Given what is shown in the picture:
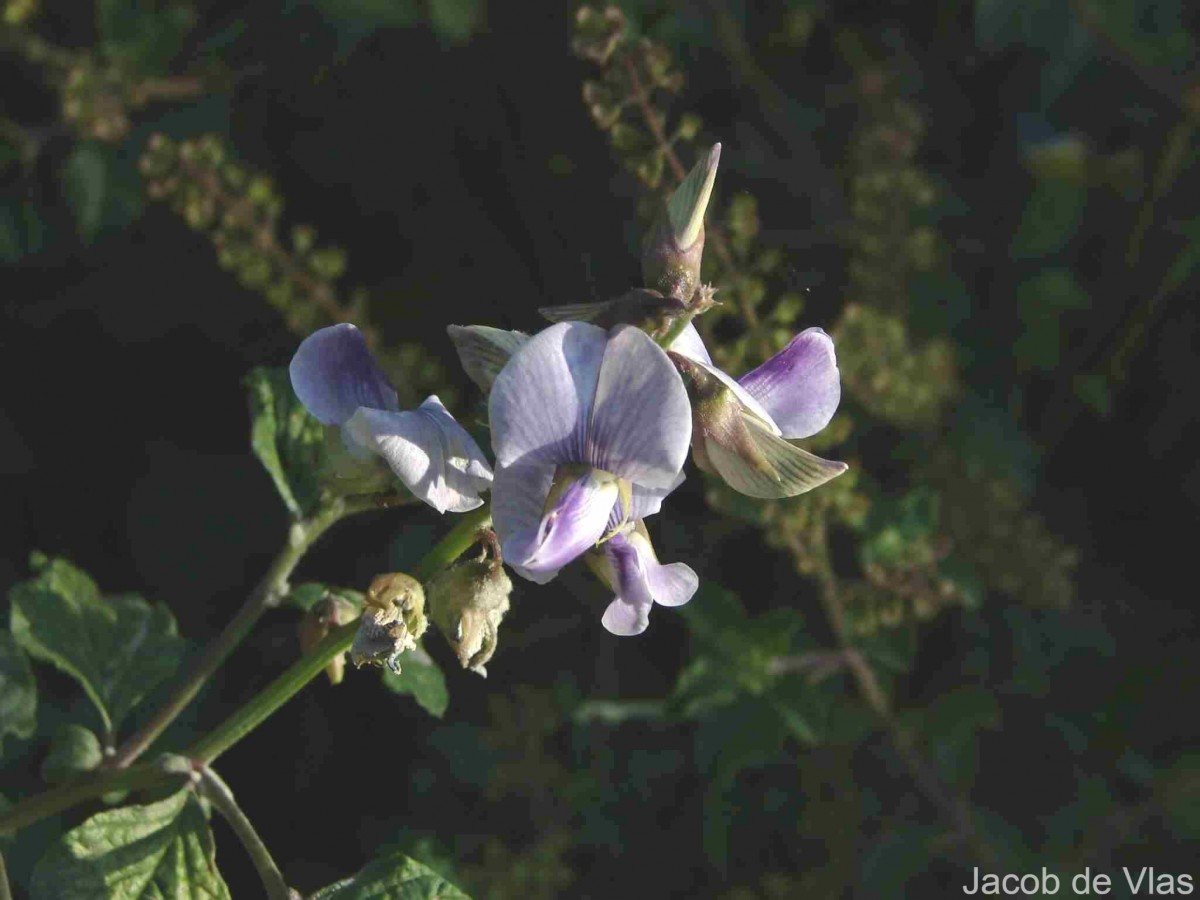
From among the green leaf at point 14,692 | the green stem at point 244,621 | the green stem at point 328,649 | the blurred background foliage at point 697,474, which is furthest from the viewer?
the blurred background foliage at point 697,474

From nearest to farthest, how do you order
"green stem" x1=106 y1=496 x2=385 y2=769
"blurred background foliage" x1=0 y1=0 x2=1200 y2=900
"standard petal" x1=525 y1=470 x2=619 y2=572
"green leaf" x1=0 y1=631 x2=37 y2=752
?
"standard petal" x1=525 y1=470 x2=619 y2=572 → "green stem" x1=106 y1=496 x2=385 y2=769 → "green leaf" x1=0 y1=631 x2=37 y2=752 → "blurred background foliage" x1=0 y1=0 x2=1200 y2=900

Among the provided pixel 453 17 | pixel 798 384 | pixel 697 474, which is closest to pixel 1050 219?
pixel 697 474

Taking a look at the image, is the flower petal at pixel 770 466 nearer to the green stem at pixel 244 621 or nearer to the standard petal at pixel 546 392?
the standard petal at pixel 546 392

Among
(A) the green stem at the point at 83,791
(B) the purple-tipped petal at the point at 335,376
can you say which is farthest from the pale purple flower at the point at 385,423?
(A) the green stem at the point at 83,791

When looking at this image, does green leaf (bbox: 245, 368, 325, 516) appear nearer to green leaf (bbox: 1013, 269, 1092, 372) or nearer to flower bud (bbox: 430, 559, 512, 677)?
flower bud (bbox: 430, 559, 512, 677)

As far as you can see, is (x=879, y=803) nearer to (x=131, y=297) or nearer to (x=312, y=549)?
(x=312, y=549)

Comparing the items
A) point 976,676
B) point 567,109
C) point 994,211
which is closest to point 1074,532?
point 976,676

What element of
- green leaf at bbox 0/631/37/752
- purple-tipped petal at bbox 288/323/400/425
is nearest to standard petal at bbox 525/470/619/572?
purple-tipped petal at bbox 288/323/400/425
